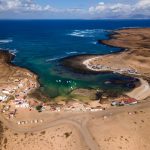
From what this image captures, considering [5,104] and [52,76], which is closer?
[5,104]

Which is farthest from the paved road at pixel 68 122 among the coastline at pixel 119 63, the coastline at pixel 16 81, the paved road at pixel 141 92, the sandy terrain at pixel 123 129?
the coastline at pixel 119 63

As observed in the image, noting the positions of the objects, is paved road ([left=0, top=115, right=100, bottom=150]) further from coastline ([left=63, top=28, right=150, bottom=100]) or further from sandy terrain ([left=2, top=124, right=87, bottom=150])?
coastline ([left=63, top=28, right=150, bottom=100])

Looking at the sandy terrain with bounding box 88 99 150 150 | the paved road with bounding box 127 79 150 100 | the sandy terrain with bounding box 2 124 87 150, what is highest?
the paved road with bounding box 127 79 150 100

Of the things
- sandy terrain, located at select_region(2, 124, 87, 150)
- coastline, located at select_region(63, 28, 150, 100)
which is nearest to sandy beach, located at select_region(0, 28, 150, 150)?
sandy terrain, located at select_region(2, 124, 87, 150)

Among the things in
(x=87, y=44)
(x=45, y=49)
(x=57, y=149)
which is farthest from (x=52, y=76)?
(x=87, y=44)

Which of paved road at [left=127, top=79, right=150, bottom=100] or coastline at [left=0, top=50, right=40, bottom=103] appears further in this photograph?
coastline at [left=0, top=50, right=40, bottom=103]

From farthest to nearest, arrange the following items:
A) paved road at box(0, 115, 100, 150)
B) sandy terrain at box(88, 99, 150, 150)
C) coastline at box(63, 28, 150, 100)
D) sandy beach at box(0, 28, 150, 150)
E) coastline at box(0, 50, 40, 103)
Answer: coastline at box(63, 28, 150, 100) < coastline at box(0, 50, 40, 103) < paved road at box(0, 115, 100, 150) < sandy beach at box(0, 28, 150, 150) < sandy terrain at box(88, 99, 150, 150)

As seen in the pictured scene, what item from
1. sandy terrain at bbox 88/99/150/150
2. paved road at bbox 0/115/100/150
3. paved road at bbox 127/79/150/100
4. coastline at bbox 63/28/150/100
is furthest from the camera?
coastline at bbox 63/28/150/100

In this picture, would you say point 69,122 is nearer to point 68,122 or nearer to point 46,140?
point 68,122

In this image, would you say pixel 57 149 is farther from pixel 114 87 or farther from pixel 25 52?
pixel 25 52
